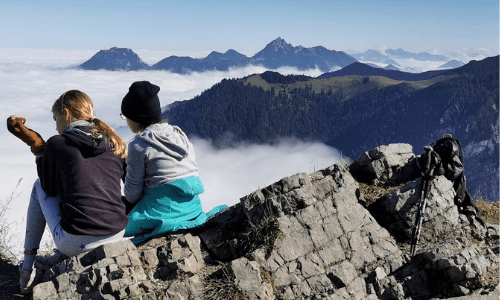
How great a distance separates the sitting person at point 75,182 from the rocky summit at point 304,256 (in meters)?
0.29

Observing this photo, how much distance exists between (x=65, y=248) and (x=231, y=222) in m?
3.02

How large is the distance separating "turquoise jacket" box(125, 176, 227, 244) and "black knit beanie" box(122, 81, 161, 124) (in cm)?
116

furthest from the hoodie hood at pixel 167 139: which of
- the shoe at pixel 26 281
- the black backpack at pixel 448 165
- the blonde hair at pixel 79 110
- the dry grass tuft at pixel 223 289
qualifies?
the black backpack at pixel 448 165

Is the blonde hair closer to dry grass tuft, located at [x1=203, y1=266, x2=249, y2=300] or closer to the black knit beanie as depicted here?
the black knit beanie

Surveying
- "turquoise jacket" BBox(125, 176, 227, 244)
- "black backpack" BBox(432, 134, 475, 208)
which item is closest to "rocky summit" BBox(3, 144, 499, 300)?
"turquoise jacket" BBox(125, 176, 227, 244)

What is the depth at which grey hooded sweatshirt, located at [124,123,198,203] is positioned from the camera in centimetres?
678

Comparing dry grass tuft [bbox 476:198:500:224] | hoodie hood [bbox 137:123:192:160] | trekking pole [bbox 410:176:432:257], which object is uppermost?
hoodie hood [bbox 137:123:192:160]

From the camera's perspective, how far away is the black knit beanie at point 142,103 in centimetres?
671

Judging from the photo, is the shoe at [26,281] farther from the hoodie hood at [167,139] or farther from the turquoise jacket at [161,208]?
the hoodie hood at [167,139]

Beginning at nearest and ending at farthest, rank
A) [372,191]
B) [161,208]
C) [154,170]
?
[154,170] < [161,208] < [372,191]

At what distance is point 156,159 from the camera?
22.6ft

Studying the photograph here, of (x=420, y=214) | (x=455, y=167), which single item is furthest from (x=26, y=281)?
(x=455, y=167)

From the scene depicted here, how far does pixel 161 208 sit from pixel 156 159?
0.91 m

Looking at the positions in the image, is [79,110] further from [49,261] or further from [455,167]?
[455,167]
